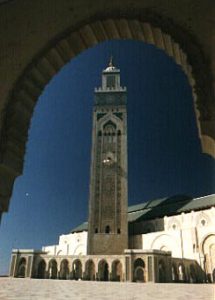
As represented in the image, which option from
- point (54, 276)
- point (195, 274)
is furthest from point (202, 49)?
point (54, 276)

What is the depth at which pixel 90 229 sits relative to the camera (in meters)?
34.1

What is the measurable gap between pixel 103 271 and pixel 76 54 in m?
28.1

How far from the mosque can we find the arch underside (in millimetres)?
24831

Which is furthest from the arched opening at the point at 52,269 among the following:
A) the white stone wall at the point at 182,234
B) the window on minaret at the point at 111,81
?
the window on minaret at the point at 111,81

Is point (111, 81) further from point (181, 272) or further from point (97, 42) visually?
point (97, 42)

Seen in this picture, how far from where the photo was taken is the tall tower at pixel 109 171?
33.5m

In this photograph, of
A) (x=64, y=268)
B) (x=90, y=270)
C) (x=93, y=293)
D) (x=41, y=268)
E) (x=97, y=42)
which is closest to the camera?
(x=97, y=42)

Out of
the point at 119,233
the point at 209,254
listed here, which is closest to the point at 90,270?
the point at 119,233

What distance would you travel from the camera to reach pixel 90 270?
2941 centimetres

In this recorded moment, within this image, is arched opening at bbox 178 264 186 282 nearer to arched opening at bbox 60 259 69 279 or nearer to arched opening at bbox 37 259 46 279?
arched opening at bbox 60 259 69 279

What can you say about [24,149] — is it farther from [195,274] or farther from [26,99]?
[195,274]

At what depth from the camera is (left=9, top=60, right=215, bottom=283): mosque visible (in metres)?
27.4

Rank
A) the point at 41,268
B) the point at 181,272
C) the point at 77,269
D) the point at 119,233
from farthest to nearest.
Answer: the point at 119,233, the point at 41,268, the point at 77,269, the point at 181,272

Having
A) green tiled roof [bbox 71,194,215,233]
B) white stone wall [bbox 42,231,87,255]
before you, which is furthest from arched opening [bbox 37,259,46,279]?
green tiled roof [bbox 71,194,215,233]
